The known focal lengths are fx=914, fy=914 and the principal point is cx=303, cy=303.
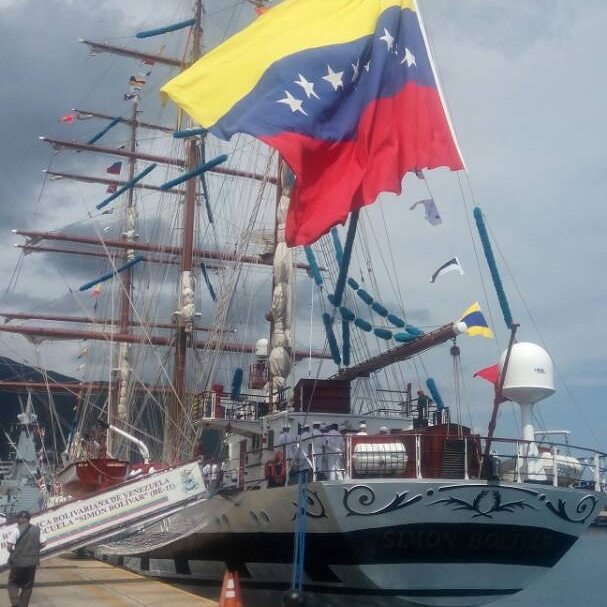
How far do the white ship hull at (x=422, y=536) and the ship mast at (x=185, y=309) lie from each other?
14.7 metres

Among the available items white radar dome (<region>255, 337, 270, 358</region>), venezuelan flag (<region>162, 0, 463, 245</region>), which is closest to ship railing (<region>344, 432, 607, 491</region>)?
venezuelan flag (<region>162, 0, 463, 245</region>)

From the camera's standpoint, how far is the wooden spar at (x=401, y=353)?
21.9m

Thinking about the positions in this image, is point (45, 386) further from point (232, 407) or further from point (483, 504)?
point (483, 504)

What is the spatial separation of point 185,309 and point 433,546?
71.8 ft

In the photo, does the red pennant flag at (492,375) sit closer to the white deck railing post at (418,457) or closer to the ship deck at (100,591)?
the white deck railing post at (418,457)

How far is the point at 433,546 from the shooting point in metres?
18.8

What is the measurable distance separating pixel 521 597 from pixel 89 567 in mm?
19687

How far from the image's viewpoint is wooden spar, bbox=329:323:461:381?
21.9 metres

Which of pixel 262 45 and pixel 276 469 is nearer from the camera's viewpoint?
pixel 262 45

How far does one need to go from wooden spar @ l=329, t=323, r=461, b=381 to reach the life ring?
4337 mm

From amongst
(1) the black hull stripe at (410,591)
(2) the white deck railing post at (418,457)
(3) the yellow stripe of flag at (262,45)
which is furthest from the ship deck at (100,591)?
(3) the yellow stripe of flag at (262,45)

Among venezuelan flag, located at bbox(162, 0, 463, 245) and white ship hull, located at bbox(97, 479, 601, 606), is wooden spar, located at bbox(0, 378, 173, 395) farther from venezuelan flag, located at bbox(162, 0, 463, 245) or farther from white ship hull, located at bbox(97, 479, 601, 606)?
venezuelan flag, located at bbox(162, 0, 463, 245)

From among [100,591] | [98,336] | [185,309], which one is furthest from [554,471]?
[98,336]

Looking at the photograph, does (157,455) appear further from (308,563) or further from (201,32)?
(308,563)
